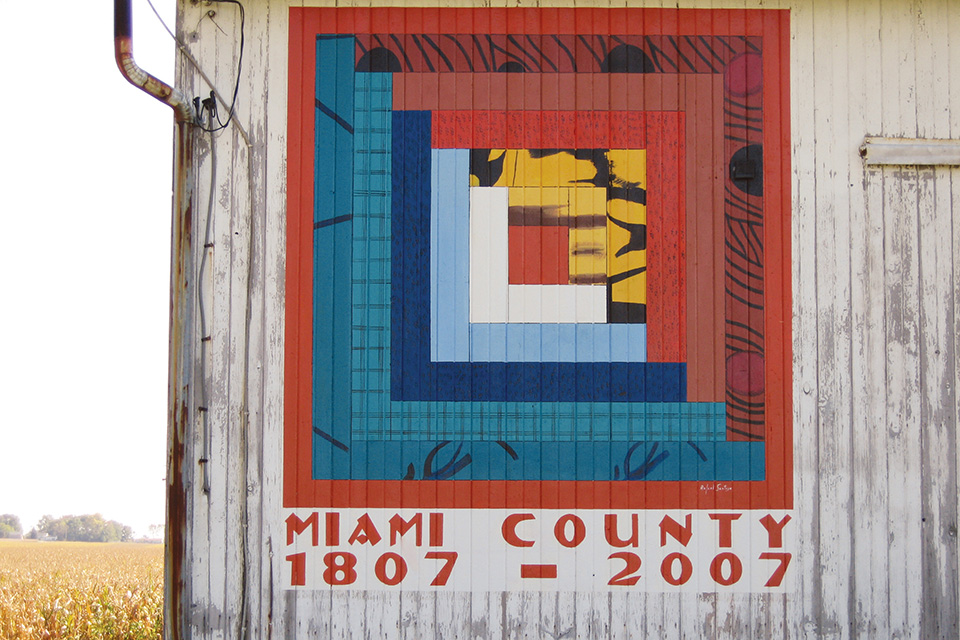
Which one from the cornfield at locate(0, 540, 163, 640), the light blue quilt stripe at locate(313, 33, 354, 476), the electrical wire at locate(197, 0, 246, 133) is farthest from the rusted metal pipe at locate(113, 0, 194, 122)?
the cornfield at locate(0, 540, 163, 640)

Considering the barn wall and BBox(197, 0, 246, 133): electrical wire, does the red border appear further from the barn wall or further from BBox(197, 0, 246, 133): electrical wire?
BBox(197, 0, 246, 133): electrical wire

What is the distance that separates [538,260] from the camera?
13.8 feet

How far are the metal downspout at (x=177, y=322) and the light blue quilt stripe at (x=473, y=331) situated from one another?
1362mm

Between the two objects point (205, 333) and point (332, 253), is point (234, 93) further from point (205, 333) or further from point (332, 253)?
point (205, 333)

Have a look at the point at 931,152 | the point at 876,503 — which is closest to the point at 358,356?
the point at 876,503

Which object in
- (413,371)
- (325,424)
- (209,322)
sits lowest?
(325,424)

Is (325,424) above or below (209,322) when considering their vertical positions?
below

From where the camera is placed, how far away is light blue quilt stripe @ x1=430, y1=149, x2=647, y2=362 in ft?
13.7

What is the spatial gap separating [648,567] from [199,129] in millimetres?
3462

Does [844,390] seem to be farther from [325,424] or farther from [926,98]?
[325,424]

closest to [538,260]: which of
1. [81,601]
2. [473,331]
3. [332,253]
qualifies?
[473,331]

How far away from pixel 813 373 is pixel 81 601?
244 inches

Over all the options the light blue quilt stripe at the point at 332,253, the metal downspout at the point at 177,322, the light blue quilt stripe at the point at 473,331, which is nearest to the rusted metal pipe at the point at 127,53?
the metal downspout at the point at 177,322

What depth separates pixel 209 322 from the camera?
13.7 ft
